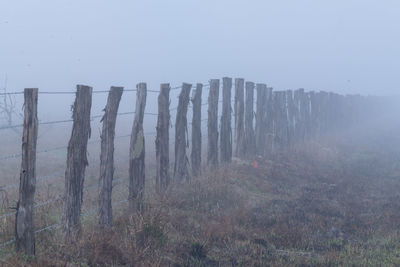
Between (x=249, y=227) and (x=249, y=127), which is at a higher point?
(x=249, y=127)

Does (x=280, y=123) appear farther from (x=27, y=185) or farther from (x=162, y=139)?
(x=27, y=185)

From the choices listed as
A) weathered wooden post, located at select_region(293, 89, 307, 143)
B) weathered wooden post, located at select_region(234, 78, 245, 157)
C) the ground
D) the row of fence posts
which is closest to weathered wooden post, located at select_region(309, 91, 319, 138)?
weathered wooden post, located at select_region(293, 89, 307, 143)

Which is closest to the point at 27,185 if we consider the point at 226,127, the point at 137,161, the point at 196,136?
the point at 137,161

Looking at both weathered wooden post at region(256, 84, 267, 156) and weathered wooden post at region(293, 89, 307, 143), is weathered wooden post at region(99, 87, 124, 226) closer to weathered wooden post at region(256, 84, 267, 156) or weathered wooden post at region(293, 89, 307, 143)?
weathered wooden post at region(256, 84, 267, 156)

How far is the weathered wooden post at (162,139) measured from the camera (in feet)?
28.8

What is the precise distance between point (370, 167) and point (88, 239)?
11383 mm

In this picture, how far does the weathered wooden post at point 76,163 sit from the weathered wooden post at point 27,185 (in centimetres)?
77

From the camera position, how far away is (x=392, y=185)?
12.1 meters

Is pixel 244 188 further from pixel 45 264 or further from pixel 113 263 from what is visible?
pixel 45 264

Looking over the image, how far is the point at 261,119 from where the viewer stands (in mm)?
15797

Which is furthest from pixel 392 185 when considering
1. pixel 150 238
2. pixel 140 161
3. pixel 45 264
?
pixel 45 264

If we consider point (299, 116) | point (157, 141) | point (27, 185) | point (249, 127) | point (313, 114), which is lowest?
point (27, 185)

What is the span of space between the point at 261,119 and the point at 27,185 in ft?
36.8

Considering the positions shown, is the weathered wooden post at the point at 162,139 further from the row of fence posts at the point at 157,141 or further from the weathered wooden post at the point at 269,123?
the weathered wooden post at the point at 269,123
